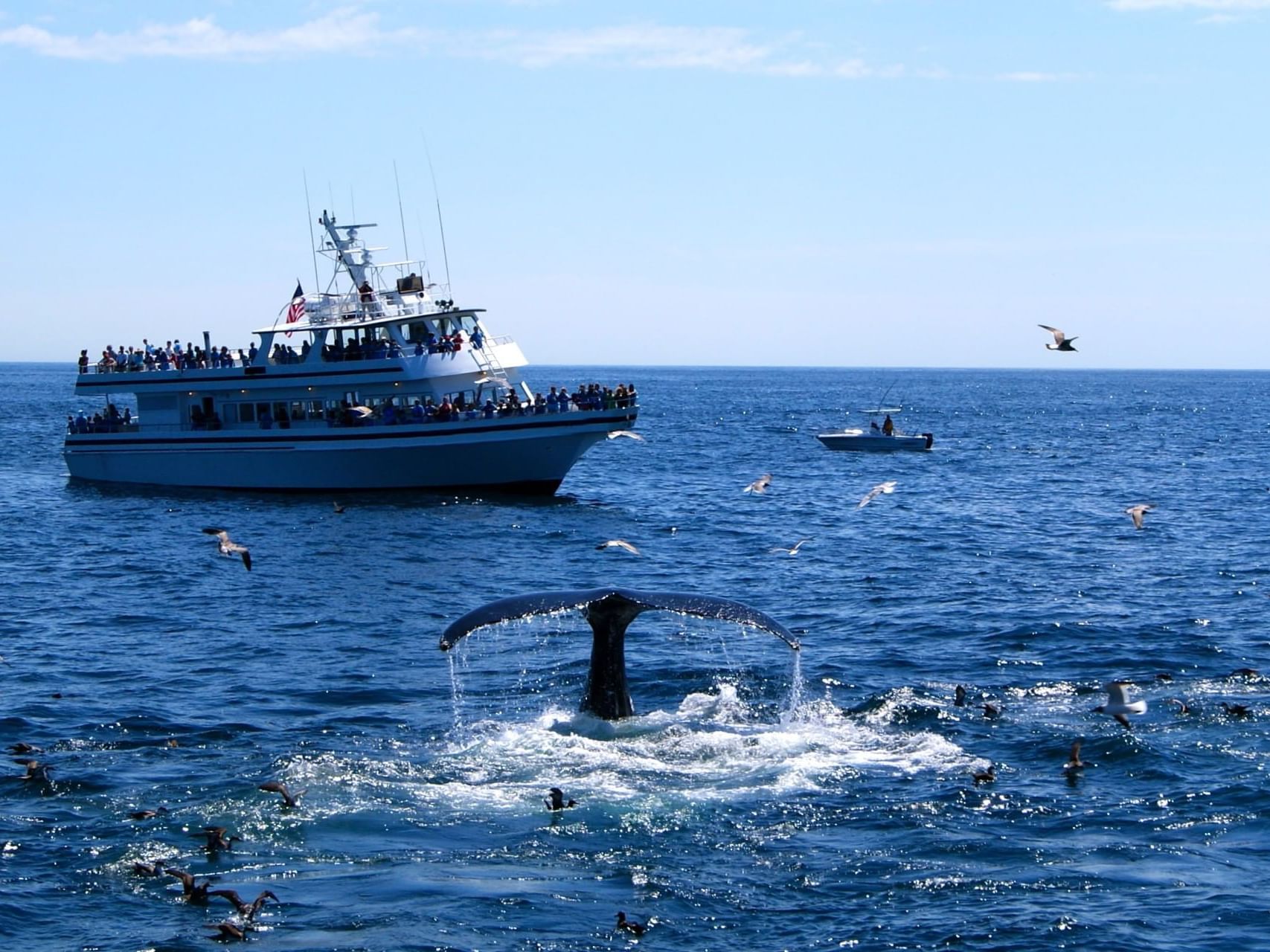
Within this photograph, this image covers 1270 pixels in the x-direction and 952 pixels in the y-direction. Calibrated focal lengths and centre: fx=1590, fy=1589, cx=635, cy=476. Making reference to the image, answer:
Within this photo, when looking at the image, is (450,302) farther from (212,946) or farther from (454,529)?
(212,946)

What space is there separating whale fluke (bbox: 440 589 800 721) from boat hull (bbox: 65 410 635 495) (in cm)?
3693

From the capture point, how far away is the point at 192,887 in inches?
765

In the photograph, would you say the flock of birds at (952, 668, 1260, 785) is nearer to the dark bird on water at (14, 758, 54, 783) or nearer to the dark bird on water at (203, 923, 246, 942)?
the dark bird on water at (203, 923, 246, 942)

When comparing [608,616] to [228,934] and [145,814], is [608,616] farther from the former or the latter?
[228,934]

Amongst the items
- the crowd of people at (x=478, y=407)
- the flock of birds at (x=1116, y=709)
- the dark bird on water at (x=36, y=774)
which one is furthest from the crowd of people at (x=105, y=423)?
the flock of birds at (x=1116, y=709)

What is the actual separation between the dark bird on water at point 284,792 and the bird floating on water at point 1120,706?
535 inches

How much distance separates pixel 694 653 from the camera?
34.5 meters

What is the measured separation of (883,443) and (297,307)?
46.9m

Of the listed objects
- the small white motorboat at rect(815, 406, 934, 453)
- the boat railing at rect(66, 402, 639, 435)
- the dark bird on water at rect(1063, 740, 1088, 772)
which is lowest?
the dark bird on water at rect(1063, 740, 1088, 772)

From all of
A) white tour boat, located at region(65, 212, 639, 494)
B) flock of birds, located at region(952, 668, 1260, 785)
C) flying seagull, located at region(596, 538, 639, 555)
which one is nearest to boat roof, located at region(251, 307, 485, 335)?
white tour boat, located at region(65, 212, 639, 494)

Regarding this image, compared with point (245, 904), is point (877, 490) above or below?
above

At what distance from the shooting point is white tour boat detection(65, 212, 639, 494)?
6431 cm

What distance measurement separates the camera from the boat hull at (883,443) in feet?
340

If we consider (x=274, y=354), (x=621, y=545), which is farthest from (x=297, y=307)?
(x=621, y=545)
